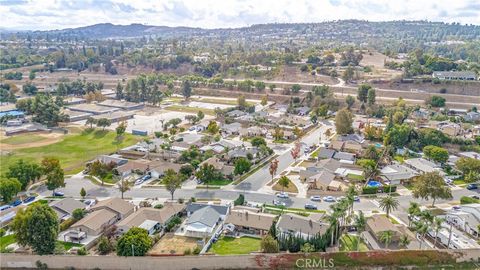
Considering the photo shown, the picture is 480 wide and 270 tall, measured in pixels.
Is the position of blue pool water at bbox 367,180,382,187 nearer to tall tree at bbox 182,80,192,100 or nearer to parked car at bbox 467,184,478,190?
parked car at bbox 467,184,478,190

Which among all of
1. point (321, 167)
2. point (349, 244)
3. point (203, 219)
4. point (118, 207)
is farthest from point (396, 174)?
point (118, 207)

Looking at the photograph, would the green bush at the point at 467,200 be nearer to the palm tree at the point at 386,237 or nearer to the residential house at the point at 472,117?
the palm tree at the point at 386,237

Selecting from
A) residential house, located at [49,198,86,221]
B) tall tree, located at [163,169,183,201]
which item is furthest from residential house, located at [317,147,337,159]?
residential house, located at [49,198,86,221]

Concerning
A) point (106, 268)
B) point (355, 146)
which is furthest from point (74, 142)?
Result: point (355, 146)

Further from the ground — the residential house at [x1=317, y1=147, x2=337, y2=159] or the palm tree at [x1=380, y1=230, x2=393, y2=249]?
the residential house at [x1=317, y1=147, x2=337, y2=159]

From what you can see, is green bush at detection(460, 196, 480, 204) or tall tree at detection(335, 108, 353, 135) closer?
green bush at detection(460, 196, 480, 204)

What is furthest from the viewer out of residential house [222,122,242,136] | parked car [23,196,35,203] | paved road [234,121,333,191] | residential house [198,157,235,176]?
residential house [222,122,242,136]

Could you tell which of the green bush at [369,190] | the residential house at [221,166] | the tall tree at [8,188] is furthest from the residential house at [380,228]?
the tall tree at [8,188]

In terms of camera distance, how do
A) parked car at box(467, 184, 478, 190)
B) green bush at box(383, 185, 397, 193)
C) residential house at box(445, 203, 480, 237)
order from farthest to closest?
parked car at box(467, 184, 478, 190), green bush at box(383, 185, 397, 193), residential house at box(445, 203, 480, 237)
